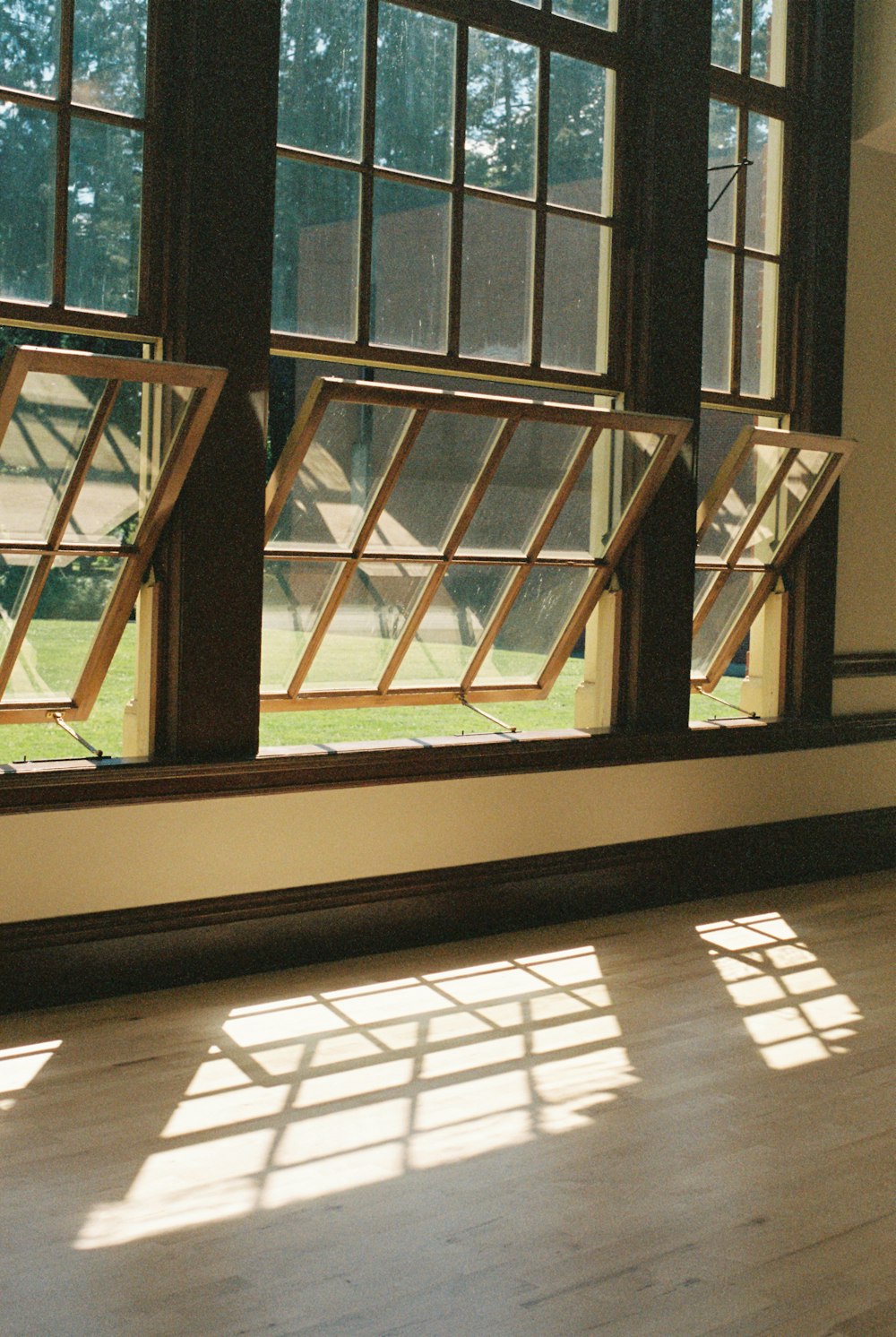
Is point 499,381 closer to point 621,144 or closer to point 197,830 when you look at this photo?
point 621,144

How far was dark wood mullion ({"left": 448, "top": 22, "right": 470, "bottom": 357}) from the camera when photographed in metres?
4.29

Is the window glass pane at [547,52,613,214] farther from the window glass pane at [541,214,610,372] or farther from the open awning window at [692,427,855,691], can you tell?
the open awning window at [692,427,855,691]

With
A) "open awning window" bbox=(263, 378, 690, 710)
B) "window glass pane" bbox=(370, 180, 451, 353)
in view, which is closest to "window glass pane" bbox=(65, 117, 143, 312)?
"open awning window" bbox=(263, 378, 690, 710)

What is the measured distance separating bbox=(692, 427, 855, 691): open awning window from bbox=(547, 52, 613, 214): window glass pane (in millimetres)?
970

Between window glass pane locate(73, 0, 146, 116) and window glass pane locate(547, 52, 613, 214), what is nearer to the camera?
window glass pane locate(73, 0, 146, 116)

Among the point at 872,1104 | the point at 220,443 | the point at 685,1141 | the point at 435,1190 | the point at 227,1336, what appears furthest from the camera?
the point at 220,443

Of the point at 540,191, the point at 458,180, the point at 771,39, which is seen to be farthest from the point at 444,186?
the point at 771,39

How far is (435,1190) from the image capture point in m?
2.64

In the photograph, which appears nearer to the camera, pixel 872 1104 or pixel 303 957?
pixel 872 1104

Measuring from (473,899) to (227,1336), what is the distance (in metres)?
2.48

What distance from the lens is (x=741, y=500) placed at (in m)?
5.20

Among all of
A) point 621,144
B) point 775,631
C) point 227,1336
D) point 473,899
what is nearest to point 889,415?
point 775,631

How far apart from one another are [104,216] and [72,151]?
0.55 ft

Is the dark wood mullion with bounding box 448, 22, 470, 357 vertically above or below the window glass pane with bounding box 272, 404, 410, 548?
above
